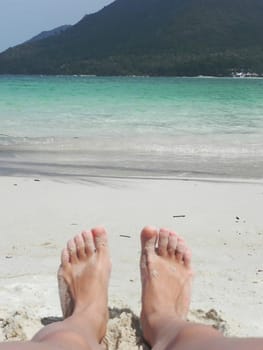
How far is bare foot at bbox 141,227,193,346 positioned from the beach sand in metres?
0.07

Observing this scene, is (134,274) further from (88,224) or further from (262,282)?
(88,224)

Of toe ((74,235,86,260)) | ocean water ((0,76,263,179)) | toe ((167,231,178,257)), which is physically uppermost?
toe ((74,235,86,260))

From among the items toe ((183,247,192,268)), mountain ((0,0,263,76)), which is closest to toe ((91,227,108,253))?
toe ((183,247,192,268))

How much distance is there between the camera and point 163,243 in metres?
2.91

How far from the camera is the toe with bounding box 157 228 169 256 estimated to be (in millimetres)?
2872

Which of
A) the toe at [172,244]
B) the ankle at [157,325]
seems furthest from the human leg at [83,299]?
the toe at [172,244]

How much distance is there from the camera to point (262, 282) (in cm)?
296

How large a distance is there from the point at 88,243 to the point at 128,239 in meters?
0.81

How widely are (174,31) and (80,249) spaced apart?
8022cm

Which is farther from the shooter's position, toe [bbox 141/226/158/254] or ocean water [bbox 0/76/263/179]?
ocean water [bbox 0/76/263/179]

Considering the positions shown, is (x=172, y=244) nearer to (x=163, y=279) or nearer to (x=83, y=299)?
(x=163, y=279)

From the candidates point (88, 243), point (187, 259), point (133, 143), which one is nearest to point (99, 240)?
point (88, 243)

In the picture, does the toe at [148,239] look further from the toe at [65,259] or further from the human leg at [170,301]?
the toe at [65,259]

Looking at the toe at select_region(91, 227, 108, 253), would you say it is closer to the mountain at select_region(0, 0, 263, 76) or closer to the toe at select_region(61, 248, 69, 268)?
the toe at select_region(61, 248, 69, 268)
